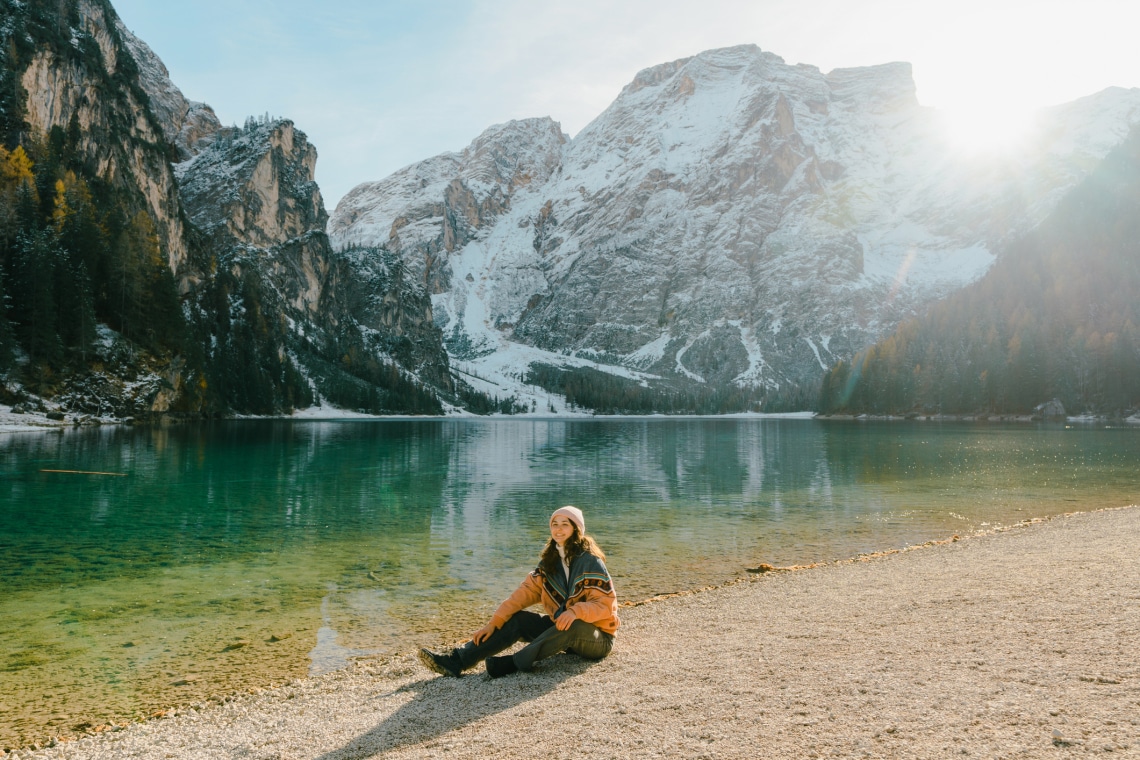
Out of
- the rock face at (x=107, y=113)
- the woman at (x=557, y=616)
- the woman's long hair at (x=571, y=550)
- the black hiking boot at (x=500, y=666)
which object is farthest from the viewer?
the rock face at (x=107, y=113)

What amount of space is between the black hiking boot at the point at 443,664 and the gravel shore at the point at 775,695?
19cm

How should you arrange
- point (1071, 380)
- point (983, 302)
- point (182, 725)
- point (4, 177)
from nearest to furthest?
point (182, 725), point (4, 177), point (1071, 380), point (983, 302)

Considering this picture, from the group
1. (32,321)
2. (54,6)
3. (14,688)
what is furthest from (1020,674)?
(54,6)

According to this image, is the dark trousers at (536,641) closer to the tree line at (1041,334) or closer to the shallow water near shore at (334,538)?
the shallow water near shore at (334,538)

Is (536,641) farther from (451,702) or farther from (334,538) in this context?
(334,538)

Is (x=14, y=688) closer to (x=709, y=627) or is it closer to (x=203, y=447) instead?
(x=709, y=627)

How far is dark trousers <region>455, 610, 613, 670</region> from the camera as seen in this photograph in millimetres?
9859

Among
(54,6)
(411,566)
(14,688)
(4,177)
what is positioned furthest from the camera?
(54,6)

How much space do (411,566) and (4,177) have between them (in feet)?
317

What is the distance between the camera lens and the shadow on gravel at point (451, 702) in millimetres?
7715

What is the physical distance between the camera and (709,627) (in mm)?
11836

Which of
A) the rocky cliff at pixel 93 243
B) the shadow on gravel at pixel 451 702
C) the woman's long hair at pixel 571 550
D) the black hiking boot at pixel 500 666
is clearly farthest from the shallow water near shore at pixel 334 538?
the rocky cliff at pixel 93 243

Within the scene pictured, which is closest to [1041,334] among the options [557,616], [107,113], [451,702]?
[557,616]

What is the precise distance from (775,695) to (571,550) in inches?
138
